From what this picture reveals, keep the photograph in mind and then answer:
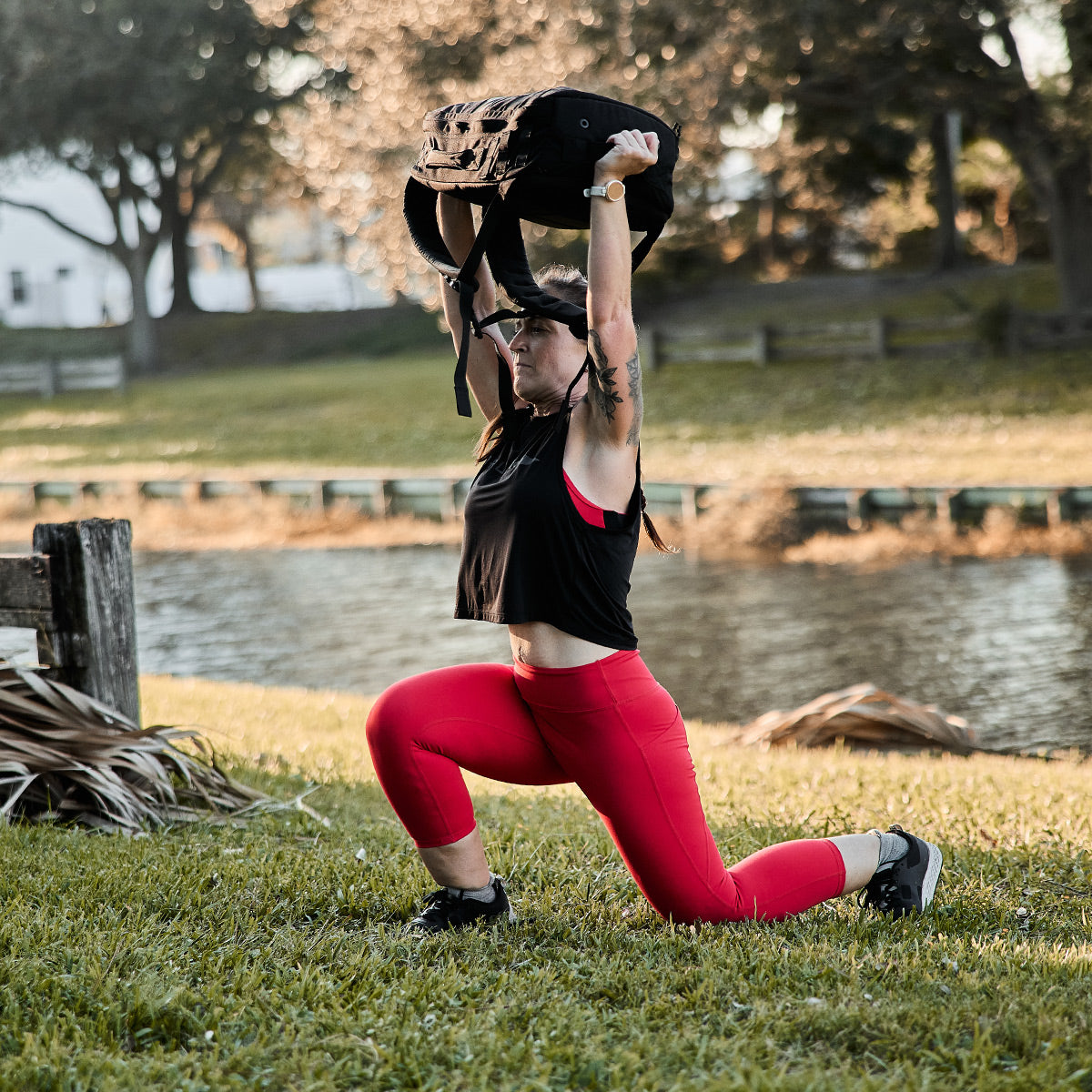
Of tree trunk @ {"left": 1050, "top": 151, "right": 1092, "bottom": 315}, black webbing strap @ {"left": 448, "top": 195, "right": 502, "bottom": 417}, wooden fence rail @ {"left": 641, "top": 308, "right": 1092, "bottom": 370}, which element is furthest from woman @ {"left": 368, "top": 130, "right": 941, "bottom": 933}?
tree trunk @ {"left": 1050, "top": 151, "right": 1092, "bottom": 315}

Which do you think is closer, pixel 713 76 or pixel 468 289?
pixel 468 289

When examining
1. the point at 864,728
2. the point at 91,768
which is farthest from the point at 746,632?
the point at 91,768

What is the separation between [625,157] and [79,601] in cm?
316

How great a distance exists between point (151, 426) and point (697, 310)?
1426 centimetres

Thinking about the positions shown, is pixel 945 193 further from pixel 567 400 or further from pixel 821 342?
pixel 567 400

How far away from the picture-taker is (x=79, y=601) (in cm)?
542

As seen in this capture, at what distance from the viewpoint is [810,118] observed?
29062 mm

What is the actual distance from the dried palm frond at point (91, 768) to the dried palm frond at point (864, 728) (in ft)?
9.93

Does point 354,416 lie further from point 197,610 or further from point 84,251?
point 84,251

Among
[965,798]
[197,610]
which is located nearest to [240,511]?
[197,610]

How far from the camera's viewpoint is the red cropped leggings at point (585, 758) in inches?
139

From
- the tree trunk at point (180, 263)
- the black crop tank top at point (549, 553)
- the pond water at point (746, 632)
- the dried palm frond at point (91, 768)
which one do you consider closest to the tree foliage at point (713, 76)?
the pond water at point (746, 632)

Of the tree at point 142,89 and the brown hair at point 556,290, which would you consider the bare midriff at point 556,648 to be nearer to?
the brown hair at point 556,290

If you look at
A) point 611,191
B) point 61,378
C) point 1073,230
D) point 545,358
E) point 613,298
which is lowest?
point 545,358
